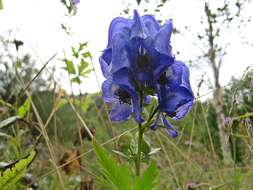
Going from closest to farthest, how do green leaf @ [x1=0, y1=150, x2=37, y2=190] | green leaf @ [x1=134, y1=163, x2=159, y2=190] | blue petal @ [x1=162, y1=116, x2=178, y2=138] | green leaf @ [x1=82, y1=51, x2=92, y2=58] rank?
green leaf @ [x1=134, y1=163, x2=159, y2=190] < blue petal @ [x1=162, y1=116, x2=178, y2=138] < green leaf @ [x1=0, y1=150, x2=37, y2=190] < green leaf @ [x1=82, y1=51, x2=92, y2=58]

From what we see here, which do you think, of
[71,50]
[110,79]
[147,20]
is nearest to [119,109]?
[110,79]

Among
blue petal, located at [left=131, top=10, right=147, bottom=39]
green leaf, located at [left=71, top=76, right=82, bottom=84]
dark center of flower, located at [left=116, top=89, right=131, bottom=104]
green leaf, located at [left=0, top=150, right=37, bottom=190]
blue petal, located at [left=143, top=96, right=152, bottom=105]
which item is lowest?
green leaf, located at [left=0, top=150, right=37, bottom=190]

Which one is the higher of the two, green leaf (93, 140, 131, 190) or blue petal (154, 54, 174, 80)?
blue petal (154, 54, 174, 80)

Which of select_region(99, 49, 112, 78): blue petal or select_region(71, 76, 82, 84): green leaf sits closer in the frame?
select_region(99, 49, 112, 78): blue petal

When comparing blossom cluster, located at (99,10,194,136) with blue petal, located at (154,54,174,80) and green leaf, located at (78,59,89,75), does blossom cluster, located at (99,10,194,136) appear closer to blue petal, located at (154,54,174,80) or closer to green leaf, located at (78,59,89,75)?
blue petal, located at (154,54,174,80)


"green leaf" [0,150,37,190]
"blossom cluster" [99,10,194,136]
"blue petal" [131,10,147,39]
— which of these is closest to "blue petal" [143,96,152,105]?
"blossom cluster" [99,10,194,136]

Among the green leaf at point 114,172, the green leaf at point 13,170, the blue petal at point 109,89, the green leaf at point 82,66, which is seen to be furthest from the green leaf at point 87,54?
the green leaf at point 114,172

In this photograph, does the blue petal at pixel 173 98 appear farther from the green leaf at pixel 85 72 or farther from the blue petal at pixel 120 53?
the green leaf at pixel 85 72

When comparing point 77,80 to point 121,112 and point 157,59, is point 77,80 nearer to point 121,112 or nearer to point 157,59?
point 121,112
